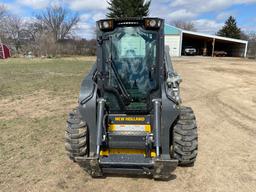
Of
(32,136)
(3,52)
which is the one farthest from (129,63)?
(3,52)

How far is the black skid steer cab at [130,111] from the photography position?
3680mm

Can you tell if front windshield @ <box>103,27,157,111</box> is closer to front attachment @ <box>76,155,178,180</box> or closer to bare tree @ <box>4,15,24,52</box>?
front attachment @ <box>76,155,178,180</box>

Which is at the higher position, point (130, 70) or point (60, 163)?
point (130, 70)

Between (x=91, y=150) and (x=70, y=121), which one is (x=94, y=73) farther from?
(x=91, y=150)

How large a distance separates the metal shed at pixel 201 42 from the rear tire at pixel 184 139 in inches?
1370

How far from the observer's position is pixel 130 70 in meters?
4.11

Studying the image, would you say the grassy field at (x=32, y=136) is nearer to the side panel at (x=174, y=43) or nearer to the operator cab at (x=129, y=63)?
the operator cab at (x=129, y=63)

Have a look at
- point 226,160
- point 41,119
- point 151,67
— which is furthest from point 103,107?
point 41,119

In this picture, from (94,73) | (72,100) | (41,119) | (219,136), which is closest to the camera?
(94,73)

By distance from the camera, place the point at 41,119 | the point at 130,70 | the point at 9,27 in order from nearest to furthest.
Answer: the point at 130,70
the point at 41,119
the point at 9,27

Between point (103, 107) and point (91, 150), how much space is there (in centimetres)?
66

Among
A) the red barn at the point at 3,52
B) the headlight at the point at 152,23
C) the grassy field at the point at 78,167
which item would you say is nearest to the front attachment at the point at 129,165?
the grassy field at the point at 78,167

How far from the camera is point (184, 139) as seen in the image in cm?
379

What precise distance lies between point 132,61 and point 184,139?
55.6 inches
